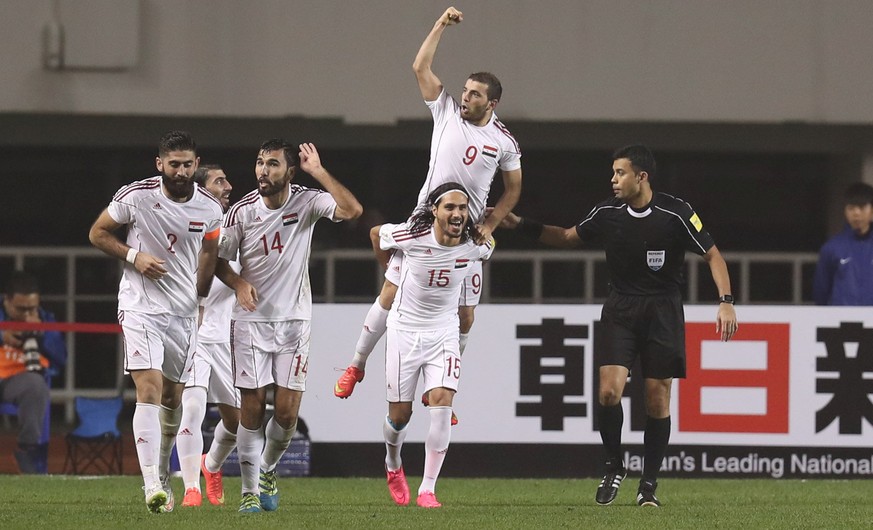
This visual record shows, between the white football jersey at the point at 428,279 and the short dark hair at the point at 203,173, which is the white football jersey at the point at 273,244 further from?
the short dark hair at the point at 203,173

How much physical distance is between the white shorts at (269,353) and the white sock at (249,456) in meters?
0.32

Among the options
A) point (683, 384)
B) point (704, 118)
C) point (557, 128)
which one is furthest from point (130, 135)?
point (683, 384)

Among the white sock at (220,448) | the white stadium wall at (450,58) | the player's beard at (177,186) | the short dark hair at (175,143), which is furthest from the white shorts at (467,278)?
the white stadium wall at (450,58)

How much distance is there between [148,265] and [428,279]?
185 cm

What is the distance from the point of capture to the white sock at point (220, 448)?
447 inches

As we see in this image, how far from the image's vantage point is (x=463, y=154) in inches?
442

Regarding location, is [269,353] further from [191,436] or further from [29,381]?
[29,381]

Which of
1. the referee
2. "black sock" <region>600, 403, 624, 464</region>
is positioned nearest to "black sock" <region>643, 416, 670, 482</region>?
the referee

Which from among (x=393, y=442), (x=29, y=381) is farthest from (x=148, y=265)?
(x=29, y=381)

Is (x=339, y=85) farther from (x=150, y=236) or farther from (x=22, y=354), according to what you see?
(x=150, y=236)

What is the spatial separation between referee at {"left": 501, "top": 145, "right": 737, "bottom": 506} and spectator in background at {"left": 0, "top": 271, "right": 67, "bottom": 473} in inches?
202

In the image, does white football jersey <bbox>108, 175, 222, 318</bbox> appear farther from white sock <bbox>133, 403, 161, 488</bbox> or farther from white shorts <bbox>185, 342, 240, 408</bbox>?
white shorts <bbox>185, 342, 240, 408</bbox>

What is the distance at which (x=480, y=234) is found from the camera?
11.0 m

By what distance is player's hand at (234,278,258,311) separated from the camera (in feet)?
34.1
